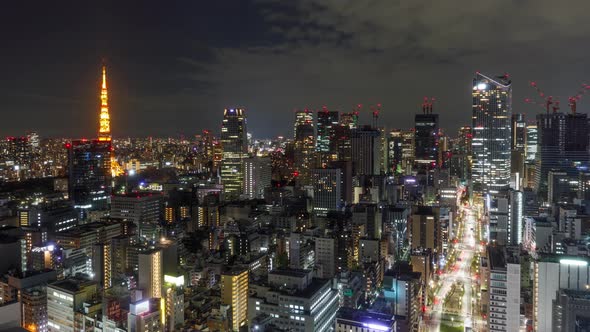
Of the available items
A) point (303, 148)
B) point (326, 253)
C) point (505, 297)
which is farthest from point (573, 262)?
point (303, 148)

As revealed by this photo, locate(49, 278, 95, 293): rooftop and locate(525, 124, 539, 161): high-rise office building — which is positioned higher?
locate(525, 124, 539, 161): high-rise office building

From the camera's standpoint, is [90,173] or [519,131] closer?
[90,173]

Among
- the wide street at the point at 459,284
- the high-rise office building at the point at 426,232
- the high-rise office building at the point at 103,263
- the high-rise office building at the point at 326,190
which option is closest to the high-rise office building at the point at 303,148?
the high-rise office building at the point at 326,190

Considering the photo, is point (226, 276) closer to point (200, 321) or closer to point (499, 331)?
point (200, 321)

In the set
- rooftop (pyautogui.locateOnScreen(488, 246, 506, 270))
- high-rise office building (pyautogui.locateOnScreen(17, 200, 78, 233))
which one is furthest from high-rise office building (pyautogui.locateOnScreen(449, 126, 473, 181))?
high-rise office building (pyautogui.locateOnScreen(17, 200, 78, 233))

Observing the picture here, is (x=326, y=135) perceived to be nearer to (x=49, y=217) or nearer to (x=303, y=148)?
(x=303, y=148)

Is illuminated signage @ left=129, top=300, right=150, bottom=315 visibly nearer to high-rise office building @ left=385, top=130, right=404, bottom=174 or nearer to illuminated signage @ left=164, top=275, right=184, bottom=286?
illuminated signage @ left=164, top=275, right=184, bottom=286
